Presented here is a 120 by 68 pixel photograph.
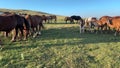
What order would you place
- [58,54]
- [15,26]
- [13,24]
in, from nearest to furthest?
[58,54]
[13,24]
[15,26]

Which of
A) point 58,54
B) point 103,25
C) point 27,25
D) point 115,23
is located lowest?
point 58,54

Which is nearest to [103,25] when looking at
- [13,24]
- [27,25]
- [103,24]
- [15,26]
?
[103,24]

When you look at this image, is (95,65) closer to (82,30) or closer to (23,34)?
(23,34)

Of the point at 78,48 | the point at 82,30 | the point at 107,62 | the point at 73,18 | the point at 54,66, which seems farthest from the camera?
the point at 73,18

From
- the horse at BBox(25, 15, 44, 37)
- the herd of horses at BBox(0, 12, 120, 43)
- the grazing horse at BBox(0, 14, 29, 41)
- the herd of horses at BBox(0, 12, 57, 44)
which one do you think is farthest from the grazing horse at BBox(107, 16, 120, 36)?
the grazing horse at BBox(0, 14, 29, 41)

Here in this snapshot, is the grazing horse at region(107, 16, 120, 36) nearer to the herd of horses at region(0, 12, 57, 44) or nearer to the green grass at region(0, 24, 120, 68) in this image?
the green grass at region(0, 24, 120, 68)

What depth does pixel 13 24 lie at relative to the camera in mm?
16125

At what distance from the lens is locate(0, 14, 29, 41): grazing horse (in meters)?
15.6

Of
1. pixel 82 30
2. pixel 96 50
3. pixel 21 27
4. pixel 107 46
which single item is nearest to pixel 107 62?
pixel 96 50

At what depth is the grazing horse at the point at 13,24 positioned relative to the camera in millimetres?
15609

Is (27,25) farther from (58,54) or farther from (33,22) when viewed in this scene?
(58,54)

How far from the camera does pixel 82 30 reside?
23.7 m

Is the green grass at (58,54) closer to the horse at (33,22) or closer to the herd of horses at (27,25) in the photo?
the herd of horses at (27,25)

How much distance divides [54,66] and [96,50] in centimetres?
344
